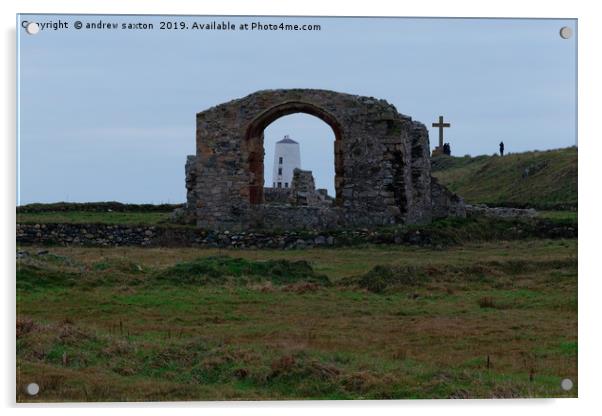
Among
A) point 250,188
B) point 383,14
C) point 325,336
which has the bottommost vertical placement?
point 325,336

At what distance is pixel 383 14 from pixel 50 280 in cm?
715

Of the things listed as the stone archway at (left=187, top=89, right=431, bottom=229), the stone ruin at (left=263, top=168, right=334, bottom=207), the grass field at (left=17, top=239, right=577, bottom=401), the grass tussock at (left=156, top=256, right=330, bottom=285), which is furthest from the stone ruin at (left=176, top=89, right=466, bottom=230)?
the grass tussock at (left=156, top=256, right=330, bottom=285)

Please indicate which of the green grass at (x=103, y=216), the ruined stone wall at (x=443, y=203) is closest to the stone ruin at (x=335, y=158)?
the green grass at (x=103, y=216)

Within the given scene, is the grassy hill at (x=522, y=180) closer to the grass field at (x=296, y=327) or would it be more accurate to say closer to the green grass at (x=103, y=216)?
the green grass at (x=103, y=216)

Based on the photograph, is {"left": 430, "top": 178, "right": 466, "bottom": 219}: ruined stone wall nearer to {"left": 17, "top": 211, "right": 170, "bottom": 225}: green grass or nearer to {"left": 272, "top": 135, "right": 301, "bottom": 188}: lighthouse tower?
{"left": 17, "top": 211, "right": 170, "bottom": 225}: green grass

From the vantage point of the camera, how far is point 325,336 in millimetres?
12477

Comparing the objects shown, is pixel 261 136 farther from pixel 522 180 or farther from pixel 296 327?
pixel 522 180

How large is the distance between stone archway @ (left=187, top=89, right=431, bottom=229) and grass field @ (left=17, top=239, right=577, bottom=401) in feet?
14.3

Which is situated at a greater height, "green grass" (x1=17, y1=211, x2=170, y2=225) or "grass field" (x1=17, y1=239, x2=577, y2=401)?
"green grass" (x1=17, y1=211, x2=170, y2=225)

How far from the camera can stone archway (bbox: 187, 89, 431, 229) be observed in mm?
23828

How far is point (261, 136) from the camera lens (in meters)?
25.0

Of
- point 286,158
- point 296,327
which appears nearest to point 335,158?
point 296,327

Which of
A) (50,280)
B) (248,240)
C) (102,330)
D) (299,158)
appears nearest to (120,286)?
(50,280)
